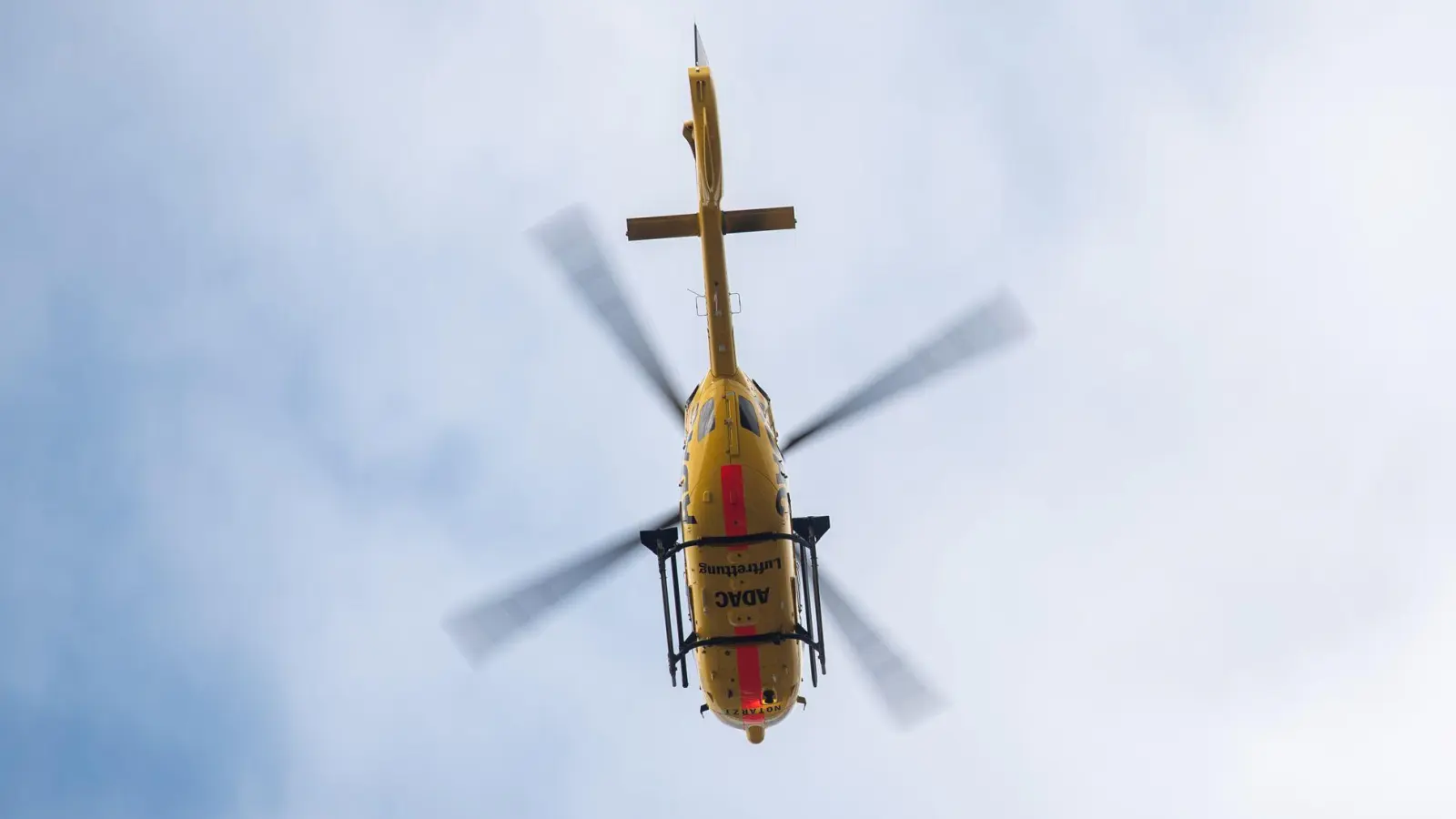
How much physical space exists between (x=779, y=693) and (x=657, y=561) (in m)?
3.65

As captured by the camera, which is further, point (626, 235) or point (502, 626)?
point (626, 235)

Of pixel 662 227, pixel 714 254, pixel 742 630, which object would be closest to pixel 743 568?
pixel 742 630

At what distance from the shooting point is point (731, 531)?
2742 cm

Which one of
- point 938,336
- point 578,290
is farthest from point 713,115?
point 938,336

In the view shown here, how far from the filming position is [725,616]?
92.1ft

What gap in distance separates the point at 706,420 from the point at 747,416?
809 millimetres

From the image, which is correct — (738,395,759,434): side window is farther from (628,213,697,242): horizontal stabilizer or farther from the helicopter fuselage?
(628,213,697,242): horizontal stabilizer

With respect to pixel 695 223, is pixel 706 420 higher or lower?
lower

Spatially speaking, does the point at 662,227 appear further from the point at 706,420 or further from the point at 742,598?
the point at 742,598

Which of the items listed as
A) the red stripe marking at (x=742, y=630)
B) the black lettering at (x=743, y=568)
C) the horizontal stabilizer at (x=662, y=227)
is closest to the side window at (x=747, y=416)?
the red stripe marking at (x=742, y=630)

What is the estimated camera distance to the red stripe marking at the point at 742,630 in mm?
27375

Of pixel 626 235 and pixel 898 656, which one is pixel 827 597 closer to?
pixel 898 656

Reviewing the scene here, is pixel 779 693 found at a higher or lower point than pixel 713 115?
lower

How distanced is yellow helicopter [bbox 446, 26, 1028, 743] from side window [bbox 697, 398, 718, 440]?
0.13ft
